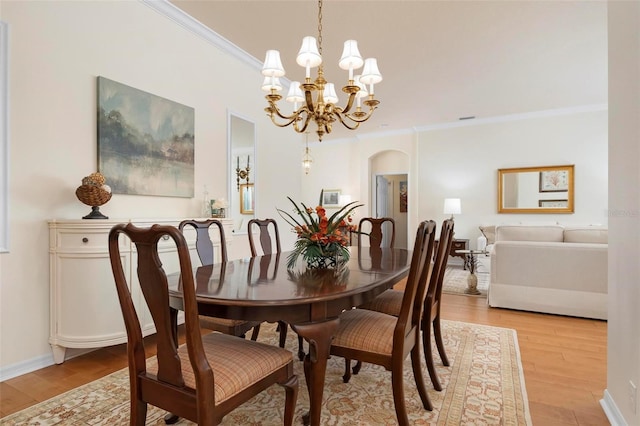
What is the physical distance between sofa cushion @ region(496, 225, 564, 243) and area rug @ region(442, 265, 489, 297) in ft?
2.76

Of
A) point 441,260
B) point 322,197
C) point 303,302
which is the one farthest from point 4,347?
point 322,197

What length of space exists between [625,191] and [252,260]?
2094mm

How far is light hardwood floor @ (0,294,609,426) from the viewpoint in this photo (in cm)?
185

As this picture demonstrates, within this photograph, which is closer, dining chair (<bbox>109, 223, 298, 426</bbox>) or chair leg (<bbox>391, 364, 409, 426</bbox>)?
dining chair (<bbox>109, 223, 298, 426</bbox>)

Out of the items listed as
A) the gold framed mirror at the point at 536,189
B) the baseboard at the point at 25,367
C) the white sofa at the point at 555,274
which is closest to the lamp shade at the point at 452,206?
the gold framed mirror at the point at 536,189

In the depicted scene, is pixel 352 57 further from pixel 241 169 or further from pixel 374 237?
pixel 241 169

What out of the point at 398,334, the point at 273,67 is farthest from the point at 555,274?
the point at 273,67

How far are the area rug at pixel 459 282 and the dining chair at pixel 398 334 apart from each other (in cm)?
251

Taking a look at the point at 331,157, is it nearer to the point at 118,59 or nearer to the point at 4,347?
the point at 118,59

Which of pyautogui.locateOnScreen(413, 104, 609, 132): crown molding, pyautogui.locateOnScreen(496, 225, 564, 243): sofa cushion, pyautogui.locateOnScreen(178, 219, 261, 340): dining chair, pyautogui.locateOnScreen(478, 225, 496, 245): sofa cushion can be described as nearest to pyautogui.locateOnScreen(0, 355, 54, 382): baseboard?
pyautogui.locateOnScreen(178, 219, 261, 340): dining chair

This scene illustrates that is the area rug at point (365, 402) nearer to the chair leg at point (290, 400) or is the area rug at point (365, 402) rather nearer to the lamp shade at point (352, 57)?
the chair leg at point (290, 400)

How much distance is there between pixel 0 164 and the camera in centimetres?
209

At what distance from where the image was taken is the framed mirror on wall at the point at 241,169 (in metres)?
3.90

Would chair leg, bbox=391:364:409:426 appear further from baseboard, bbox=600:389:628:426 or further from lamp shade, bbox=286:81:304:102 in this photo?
lamp shade, bbox=286:81:304:102
